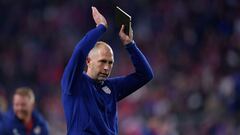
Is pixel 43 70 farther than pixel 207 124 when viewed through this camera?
Yes

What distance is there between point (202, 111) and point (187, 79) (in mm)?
1629

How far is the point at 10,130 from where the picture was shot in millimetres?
9898

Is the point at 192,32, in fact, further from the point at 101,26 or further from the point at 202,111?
the point at 101,26

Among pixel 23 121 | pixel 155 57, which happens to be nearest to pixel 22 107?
pixel 23 121

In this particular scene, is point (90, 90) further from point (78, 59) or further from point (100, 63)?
point (78, 59)

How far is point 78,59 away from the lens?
22.4 ft

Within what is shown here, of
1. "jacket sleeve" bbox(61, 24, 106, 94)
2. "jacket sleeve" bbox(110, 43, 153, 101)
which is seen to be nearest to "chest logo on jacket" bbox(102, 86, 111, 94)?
"jacket sleeve" bbox(110, 43, 153, 101)

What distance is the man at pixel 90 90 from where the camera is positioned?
22.6 feet

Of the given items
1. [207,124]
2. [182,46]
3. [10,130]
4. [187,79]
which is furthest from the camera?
[182,46]

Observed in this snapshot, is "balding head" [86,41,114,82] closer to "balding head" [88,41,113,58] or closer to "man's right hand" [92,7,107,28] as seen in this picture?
"balding head" [88,41,113,58]

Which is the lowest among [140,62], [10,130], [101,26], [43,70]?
[43,70]

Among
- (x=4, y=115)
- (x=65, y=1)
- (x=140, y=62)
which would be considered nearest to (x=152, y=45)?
(x=65, y=1)

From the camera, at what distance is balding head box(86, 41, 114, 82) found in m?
7.03

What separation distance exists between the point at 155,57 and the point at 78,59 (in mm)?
11113
